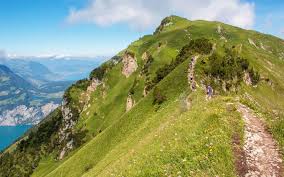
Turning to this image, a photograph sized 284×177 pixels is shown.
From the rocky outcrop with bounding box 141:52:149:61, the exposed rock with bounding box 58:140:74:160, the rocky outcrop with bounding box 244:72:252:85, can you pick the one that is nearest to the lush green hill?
the rocky outcrop with bounding box 244:72:252:85

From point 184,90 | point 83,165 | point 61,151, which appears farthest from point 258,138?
point 61,151

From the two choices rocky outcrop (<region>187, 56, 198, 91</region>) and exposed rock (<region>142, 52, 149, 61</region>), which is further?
exposed rock (<region>142, 52, 149, 61</region>)

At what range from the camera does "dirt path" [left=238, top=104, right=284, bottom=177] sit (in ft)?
78.3

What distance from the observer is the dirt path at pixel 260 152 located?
939 inches

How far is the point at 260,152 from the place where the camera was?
1006 inches

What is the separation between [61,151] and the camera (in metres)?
191

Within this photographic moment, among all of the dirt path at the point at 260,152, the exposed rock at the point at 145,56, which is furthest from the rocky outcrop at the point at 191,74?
the exposed rock at the point at 145,56

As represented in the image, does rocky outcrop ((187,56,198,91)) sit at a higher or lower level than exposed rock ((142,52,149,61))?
lower

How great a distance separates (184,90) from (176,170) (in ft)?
156

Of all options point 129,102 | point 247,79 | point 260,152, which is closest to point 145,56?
point 129,102

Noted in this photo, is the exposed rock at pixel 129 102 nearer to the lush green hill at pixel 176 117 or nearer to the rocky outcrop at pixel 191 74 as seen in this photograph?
the lush green hill at pixel 176 117

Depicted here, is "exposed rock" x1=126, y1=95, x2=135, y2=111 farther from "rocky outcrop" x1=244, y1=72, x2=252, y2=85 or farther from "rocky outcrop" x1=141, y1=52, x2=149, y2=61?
"rocky outcrop" x1=244, y1=72, x2=252, y2=85

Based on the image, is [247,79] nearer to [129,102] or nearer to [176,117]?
[176,117]

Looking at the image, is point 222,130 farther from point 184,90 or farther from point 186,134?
point 184,90
